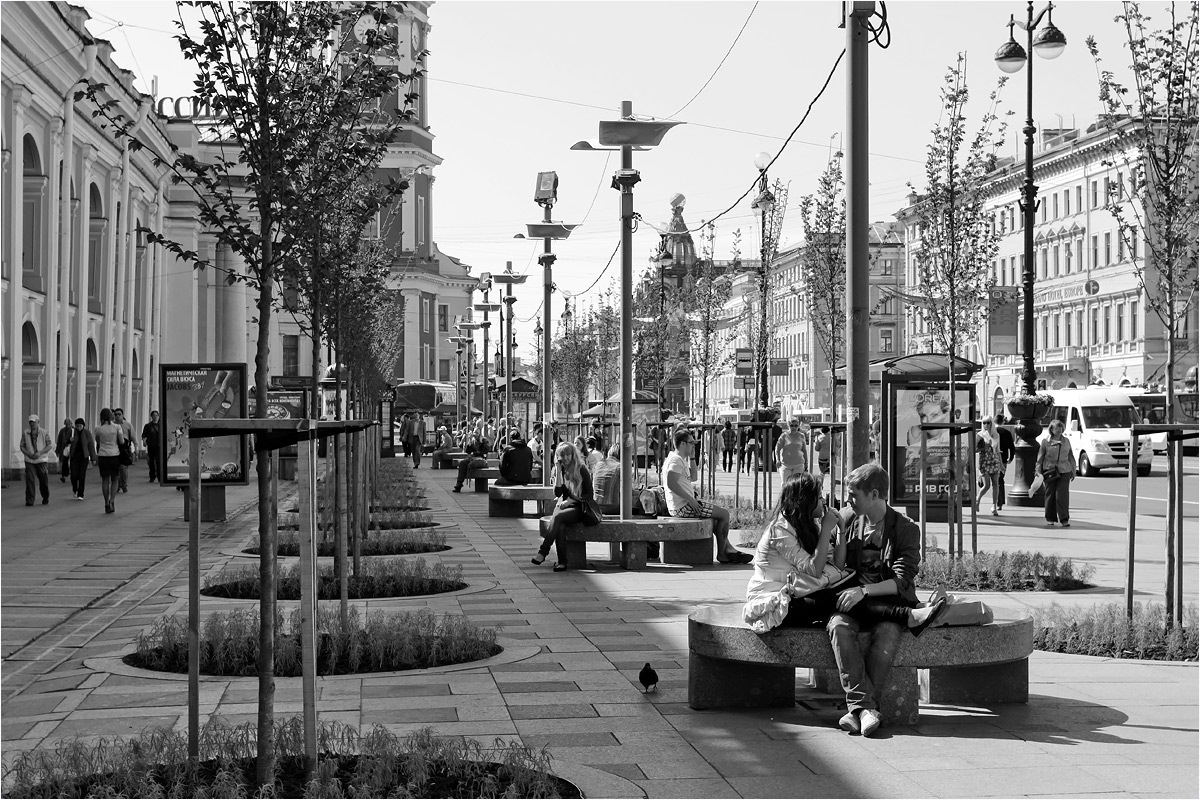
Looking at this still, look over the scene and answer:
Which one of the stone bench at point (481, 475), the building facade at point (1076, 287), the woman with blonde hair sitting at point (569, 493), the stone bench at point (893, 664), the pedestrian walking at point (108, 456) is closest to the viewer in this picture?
A: the stone bench at point (893, 664)

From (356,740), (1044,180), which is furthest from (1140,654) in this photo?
(1044,180)

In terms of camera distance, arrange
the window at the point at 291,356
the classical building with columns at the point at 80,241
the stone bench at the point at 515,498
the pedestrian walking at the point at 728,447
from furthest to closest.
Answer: the window at the point at 291,356
the pedestrian walking at the point at 728,447
the classical building with columns at the point at 80,241
the stone bench at the point at 515,498

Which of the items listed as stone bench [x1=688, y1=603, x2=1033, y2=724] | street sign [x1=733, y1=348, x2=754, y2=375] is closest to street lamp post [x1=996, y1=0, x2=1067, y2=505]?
street sign [x1=733, y1=348, x2=754, y2=375]

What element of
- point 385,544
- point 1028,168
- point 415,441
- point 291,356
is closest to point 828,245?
point 1028,168

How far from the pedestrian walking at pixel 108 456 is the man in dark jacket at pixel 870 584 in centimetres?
2034

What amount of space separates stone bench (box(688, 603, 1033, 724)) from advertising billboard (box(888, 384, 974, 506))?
41.2ft

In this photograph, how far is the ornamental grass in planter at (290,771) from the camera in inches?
240

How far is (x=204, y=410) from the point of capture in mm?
22078

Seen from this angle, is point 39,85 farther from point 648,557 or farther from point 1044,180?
point 1044,180

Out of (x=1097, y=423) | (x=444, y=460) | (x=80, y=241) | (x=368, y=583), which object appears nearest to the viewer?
(x=368, y=583)

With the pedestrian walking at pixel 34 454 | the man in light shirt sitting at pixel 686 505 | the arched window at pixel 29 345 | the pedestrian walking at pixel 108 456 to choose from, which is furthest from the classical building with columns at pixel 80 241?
the man in light shirt sitting at pixel 686 505

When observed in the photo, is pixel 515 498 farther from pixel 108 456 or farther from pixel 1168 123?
pixel 1168 123

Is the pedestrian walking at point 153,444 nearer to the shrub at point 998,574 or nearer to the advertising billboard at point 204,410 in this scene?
the advertising billboard at point 204,410

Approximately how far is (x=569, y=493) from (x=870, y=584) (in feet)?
27.9
